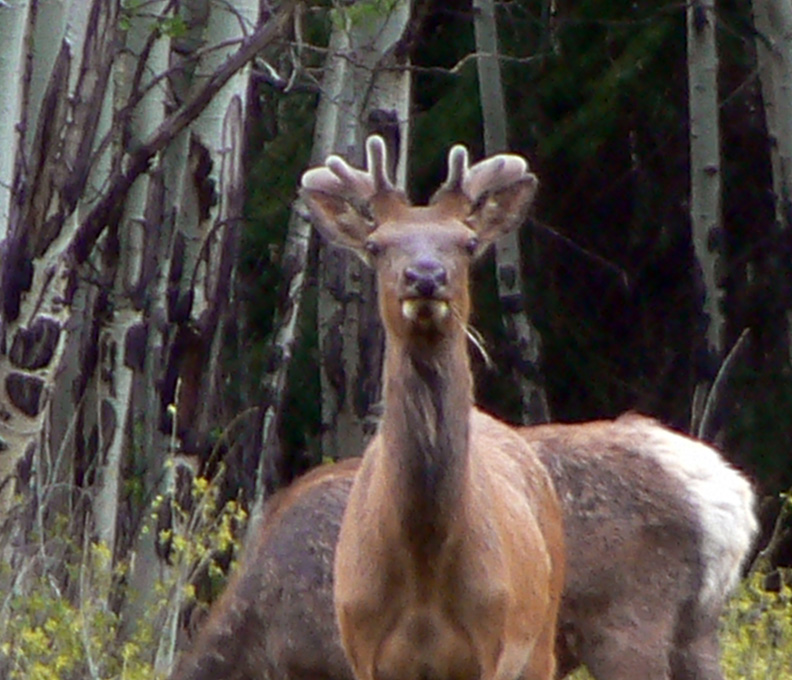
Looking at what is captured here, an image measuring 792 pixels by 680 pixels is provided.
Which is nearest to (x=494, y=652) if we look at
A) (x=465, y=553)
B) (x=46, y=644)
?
(x=465, y=553)

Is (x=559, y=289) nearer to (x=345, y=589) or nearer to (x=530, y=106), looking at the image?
(x=530, y=106)

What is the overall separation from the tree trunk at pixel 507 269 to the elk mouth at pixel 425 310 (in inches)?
286

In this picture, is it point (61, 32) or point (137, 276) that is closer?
point (61, 32)

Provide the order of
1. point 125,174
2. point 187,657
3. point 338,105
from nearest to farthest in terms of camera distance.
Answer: point 187,657
point 125,174
point 338,105

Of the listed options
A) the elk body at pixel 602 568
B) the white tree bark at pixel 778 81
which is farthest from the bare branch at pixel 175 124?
the white tree bark at pixel 778 81

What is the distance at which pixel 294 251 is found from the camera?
42.1 ft

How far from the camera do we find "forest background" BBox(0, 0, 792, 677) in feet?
29.4

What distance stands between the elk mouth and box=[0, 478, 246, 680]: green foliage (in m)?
2.17

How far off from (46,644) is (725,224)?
8.72 m

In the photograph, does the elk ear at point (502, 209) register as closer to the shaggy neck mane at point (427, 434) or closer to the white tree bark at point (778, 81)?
the shaggy neck mane at point (427, 434)

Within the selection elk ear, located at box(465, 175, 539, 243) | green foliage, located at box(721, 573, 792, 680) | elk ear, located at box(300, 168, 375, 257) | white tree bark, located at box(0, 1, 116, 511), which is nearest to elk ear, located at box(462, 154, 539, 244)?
elk ear, located at box(465, 175, 539, 243)

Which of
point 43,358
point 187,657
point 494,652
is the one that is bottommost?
point 187,657

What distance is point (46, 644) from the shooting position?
28.7 ft

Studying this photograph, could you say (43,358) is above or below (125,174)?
below
